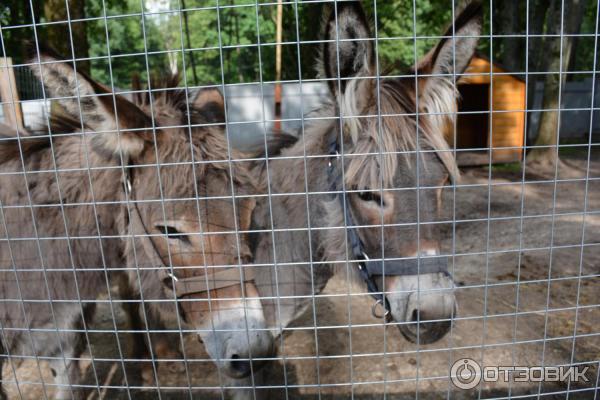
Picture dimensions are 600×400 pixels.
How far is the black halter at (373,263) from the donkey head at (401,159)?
0.01 m

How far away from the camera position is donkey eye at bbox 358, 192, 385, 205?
6.94 feet

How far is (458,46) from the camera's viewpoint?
6.70 feet

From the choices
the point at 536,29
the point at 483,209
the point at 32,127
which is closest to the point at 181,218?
the point at 32,127

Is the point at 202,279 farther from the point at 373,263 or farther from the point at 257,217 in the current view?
the point at 373,263

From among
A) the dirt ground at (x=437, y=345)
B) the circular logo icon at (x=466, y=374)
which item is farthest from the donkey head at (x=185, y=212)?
the circular logo icon at (x=466, y=374)

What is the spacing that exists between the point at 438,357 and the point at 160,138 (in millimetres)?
3024

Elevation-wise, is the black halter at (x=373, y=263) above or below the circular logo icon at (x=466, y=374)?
above

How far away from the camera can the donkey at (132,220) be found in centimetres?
190

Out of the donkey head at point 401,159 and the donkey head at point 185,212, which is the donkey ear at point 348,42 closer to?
the donkey head at point 401,159

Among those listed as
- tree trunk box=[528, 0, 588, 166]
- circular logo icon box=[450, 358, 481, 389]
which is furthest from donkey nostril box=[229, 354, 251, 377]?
tree trunk box=[528, 0, 588, 166]

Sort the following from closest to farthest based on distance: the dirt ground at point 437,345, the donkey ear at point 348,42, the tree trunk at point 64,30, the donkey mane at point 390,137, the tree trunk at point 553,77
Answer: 1. the donkey ear at point 348,42
2. the donkey mane at point 390,137
3. the dirt ground at point 437,345
4. the tree trunk at point 64,30
5. the tree trunk at point 553,77

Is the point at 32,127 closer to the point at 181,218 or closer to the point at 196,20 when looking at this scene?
the point at 181,218

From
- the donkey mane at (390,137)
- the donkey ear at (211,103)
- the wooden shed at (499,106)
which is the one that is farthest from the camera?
the wooden shed at (499,106)

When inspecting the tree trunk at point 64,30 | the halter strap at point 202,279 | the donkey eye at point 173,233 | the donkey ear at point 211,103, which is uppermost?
the tree trunk at point 64,30
